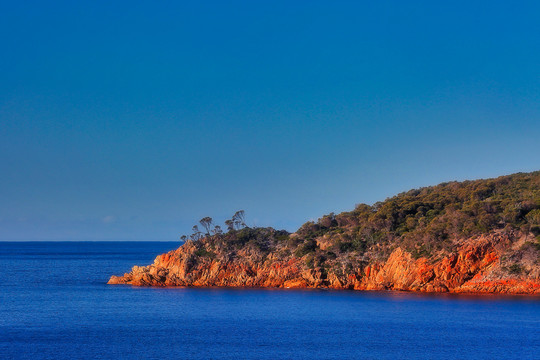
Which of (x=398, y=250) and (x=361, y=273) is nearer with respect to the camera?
(x=398, y=250)

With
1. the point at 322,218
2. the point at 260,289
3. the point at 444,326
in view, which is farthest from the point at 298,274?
the point at 444,326

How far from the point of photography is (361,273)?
274 ft

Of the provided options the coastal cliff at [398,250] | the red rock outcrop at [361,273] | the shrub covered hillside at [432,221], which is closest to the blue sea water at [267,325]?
the red rock outcrop at [361,273]

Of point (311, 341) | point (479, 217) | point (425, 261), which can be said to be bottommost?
point (311, 341)

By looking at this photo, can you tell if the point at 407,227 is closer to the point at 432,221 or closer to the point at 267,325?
the point at 432,221

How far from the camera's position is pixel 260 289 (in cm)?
8500

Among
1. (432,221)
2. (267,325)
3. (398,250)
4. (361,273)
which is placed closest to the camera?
(267,325)

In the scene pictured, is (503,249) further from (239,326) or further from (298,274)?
(239,326)

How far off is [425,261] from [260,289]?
23.1 m

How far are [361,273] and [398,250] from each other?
621 cm

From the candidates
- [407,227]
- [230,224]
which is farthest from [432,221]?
[230,224]

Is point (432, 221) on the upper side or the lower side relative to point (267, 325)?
upper

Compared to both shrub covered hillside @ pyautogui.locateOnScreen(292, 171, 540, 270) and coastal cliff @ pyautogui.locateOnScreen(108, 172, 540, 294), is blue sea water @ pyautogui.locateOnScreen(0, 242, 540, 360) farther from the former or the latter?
shrub covered hillside @ pyautogui.locateOnScreen(292, 171, 540, 270)

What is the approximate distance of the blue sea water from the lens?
151ft
